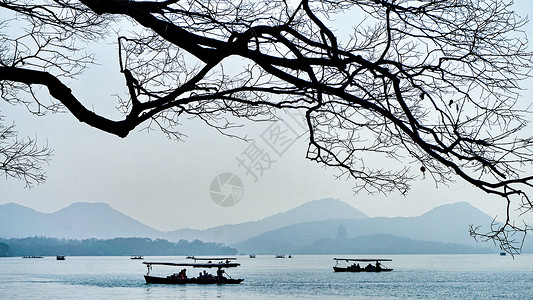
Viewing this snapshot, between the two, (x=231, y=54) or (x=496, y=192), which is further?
(x=231, y=54)

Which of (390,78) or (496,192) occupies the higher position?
(390,78)

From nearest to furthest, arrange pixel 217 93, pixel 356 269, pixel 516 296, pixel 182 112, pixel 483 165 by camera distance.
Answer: pixel 483 165 < pixel 217 93 < pixel 182 112 < pixel 516 296 < pixel 356 269

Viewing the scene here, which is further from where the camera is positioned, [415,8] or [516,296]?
[516,296]

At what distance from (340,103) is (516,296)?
59464mm

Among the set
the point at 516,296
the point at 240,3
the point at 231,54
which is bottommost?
the point at 516,296

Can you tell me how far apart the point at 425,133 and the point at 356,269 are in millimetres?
88219

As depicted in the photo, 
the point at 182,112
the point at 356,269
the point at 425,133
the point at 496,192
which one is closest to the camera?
the point at 496,192

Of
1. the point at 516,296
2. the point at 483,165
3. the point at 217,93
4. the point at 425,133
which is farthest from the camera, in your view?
the point at 516,296

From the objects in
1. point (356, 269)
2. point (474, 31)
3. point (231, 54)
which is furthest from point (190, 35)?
point (356, 269)

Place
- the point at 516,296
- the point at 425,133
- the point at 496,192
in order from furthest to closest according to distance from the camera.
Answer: the point at 516,296, the point at 425,133, the point at 496,192

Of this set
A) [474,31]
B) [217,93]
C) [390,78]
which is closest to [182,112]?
[217,93]

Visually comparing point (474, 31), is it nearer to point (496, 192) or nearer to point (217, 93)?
point (496, 192)

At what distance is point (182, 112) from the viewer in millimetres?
4633

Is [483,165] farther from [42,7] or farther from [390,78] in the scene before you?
[42,7]
